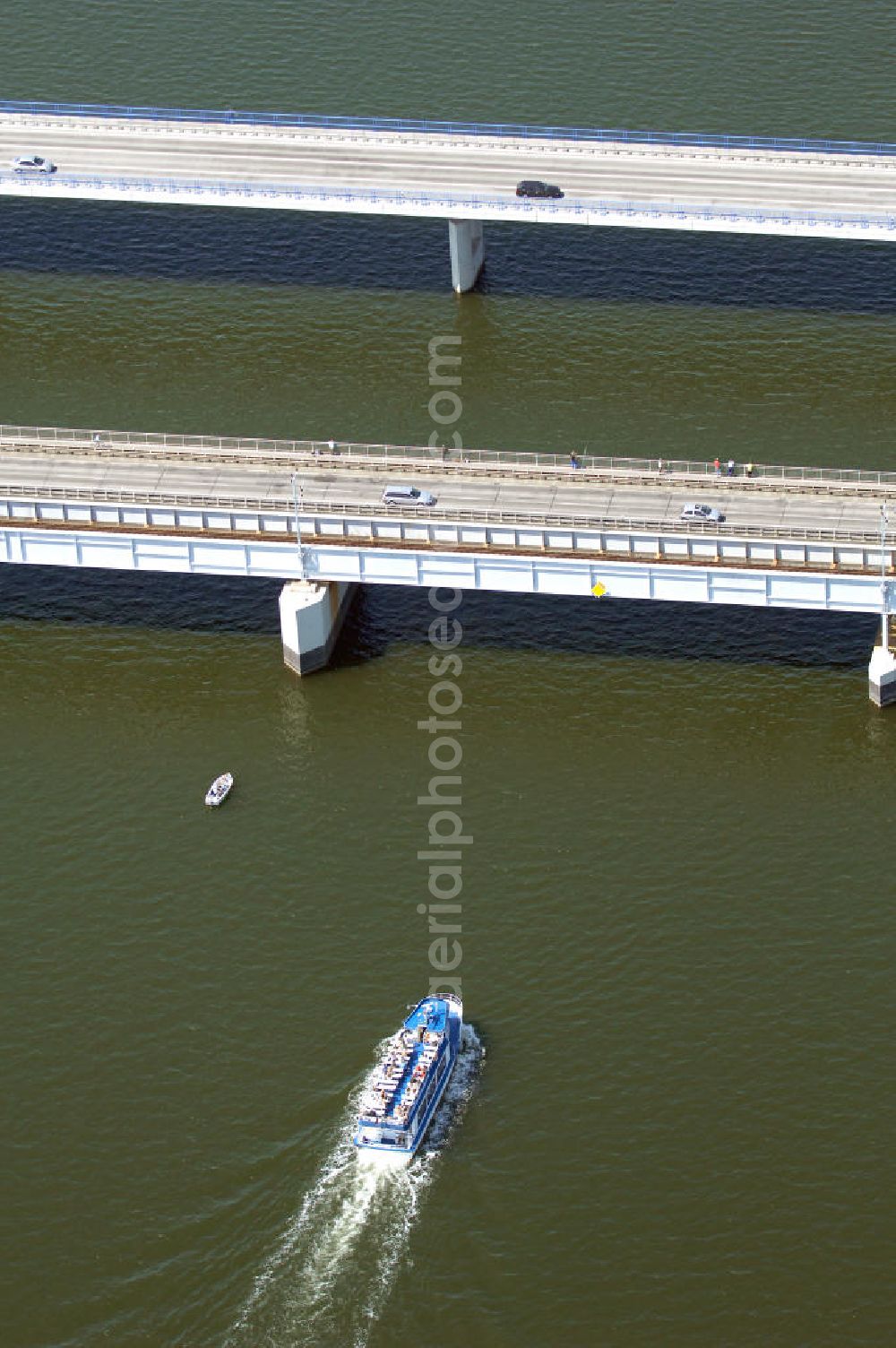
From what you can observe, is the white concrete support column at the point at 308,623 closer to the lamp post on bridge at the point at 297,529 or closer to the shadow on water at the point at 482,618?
the lamp post on bridge at the point at 297,529

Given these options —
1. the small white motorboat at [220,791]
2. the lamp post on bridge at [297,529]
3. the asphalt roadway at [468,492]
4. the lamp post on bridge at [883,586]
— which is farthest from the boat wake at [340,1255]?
the asphalt roadway at [468,492]

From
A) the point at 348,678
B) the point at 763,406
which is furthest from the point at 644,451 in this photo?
the point at 348,678

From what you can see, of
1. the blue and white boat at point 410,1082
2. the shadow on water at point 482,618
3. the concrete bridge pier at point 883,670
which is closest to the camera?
the blue and white boat at point 410,1082

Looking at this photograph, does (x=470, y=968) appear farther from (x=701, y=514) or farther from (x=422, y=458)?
(x=422, y=458)

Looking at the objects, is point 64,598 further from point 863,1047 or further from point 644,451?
point 863,1047

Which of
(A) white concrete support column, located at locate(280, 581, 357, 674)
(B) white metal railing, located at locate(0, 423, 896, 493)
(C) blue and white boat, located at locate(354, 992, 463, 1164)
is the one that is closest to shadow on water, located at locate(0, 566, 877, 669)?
(A) white concrete support column, located at locate(280, 581, 357, 674)

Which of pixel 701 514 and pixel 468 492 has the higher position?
pixel 468 492

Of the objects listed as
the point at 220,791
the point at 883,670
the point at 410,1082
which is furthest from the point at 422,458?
the point at 410,1082
